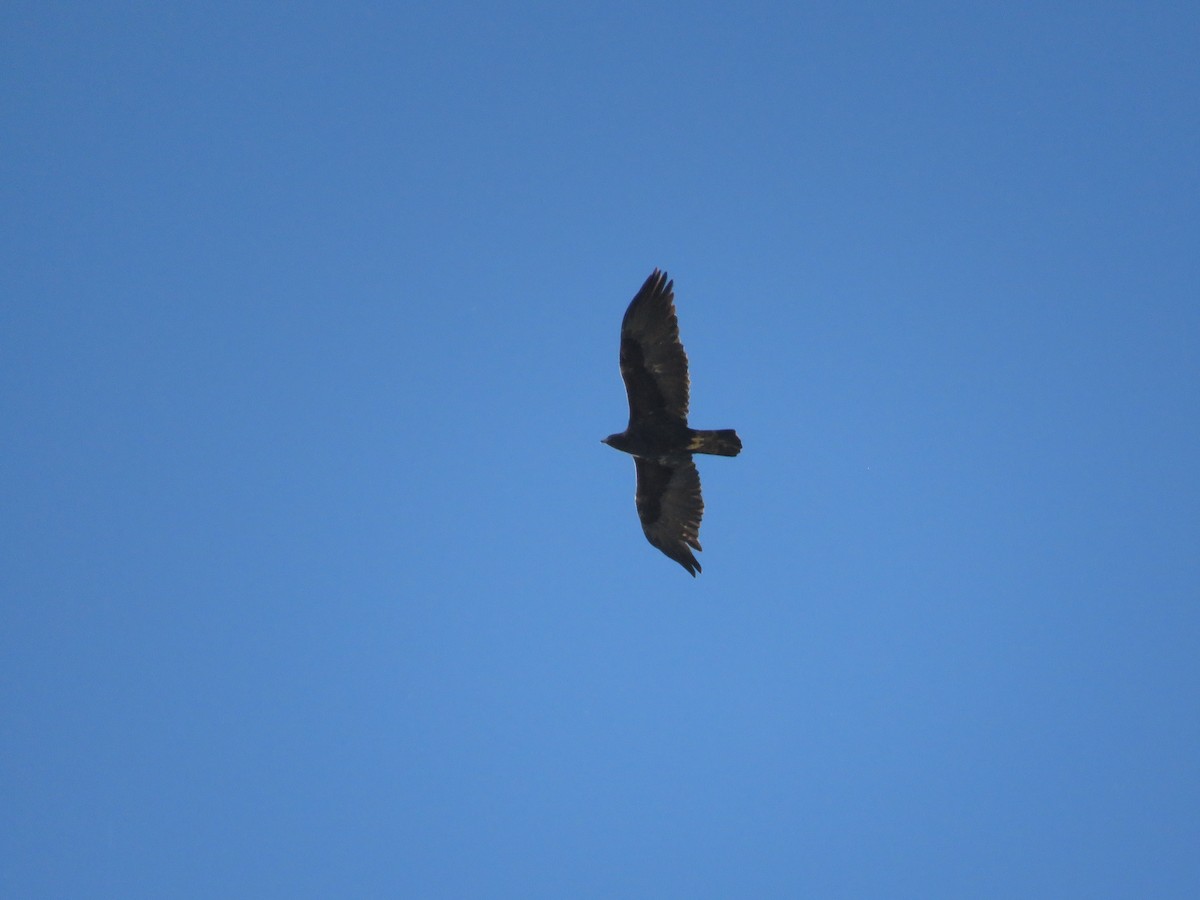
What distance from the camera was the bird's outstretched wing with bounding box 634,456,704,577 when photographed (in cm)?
1745

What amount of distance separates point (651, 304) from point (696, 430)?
85.9 inches

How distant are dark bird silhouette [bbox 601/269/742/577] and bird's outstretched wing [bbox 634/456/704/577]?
0.06 ft

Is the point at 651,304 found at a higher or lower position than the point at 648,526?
higher

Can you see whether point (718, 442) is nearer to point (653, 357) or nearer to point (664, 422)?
point (664, 422)

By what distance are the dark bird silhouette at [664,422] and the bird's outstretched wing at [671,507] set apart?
0.06 feet

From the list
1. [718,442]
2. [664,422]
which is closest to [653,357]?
[664,422]

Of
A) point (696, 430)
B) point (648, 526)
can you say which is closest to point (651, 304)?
point (696, 430)

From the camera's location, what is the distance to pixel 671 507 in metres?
17.7

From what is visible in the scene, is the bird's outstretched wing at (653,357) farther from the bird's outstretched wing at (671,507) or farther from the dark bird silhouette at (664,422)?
the bird's outstretched wing at (671,507)

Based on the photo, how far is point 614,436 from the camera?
1689 centimetres

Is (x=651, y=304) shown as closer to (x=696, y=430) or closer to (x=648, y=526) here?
(x=696, y=430)

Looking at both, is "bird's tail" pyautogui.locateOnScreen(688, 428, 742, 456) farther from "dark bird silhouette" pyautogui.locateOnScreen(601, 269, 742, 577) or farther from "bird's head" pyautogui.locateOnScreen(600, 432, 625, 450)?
"bird's head" pyautogui.locateOnScreen(600, 432, 625, 450)

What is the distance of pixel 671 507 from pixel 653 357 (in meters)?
2.88

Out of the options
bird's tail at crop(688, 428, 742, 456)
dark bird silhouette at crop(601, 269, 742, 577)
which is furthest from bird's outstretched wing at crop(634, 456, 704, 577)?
bird's tail at crop(688, 428, 742, 456)
